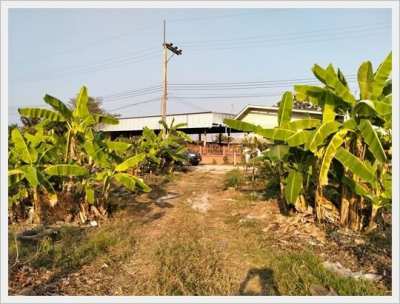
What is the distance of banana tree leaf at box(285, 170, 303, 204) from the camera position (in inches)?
264

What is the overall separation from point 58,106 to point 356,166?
590 centimetres

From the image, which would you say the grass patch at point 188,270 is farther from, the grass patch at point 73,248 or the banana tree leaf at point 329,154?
the banana tree leaf at point 329,154

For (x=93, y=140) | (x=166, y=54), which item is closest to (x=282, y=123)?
(x=93, y=140)

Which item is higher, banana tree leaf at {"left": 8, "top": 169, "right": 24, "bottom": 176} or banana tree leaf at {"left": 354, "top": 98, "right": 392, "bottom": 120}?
banana tree leaf at {"left": 354, "top": 98, "right": 392, "bottom": 120}

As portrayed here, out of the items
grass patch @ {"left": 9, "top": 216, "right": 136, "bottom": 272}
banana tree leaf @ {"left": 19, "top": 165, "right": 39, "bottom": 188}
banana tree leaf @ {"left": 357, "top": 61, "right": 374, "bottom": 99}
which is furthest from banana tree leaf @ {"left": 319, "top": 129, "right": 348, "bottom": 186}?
banana tree leaf @ {"left": 19, "top": 165, "right": 39, "bottom": 188}

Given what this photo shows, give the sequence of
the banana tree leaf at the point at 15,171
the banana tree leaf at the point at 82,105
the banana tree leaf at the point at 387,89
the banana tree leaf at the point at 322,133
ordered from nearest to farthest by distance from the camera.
A: the banana tree leaf at the point at 322,133, the banana tree leaf at the point at 387,89, the banana tree leaf at the point at 15,171, the banana tree leaf at the point at 82,105

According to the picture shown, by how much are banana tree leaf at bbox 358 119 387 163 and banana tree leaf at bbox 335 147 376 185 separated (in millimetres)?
313

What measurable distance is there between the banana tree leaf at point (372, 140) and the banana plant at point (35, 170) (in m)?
5.31

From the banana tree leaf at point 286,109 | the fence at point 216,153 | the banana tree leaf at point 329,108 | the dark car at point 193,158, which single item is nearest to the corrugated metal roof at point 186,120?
the fence at point 216,153

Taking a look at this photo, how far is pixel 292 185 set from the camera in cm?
677

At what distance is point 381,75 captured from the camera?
5973 millimetres

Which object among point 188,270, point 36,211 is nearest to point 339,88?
point 188,270

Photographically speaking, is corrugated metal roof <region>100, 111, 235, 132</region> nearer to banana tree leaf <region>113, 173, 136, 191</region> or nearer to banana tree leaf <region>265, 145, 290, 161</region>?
banana tree leaf <region>113, 173, 136, 191</region>

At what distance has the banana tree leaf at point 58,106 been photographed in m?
7.10
